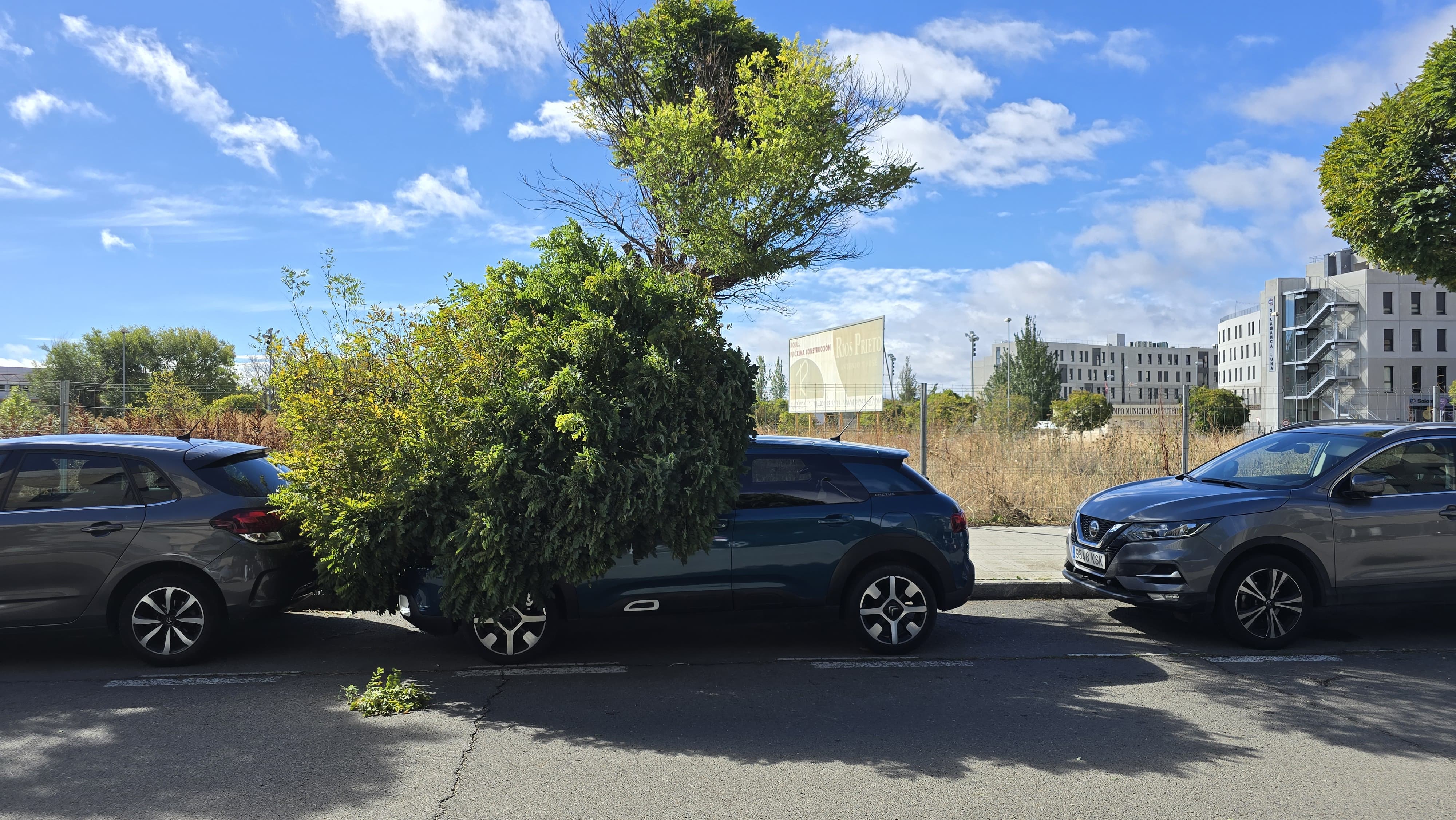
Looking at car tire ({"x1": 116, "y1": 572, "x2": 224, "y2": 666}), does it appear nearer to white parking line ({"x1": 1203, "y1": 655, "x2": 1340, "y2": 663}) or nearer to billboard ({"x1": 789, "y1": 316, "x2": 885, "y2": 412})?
white parking line ({"x1": 1203, "y1": 655, "x2": 1340, "y2": 663})

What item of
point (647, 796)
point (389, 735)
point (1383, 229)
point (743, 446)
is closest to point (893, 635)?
point (743, 446)

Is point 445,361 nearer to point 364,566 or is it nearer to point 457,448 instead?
point 457,448

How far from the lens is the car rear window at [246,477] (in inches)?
251

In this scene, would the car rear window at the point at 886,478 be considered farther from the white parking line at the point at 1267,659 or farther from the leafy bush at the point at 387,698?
the leafy bush at the point at 387,698

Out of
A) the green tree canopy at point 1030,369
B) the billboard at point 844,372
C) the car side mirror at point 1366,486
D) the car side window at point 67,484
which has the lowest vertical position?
the car side window at point 67,484

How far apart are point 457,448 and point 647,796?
2.80 metres

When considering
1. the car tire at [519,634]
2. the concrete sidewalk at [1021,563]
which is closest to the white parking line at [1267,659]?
the concrete sidewalk at [1021,563]

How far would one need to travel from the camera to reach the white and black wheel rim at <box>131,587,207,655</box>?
20.2 ft

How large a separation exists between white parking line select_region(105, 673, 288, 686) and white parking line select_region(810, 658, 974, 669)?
3.54 metres

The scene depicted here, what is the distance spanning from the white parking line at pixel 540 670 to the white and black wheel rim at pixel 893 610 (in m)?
1.71

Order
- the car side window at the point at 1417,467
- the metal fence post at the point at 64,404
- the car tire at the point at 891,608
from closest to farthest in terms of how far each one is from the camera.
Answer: the car tire at the point at 891,608 → the car side window at the point at 1417,467 → the metal fence post at the point at 64,404

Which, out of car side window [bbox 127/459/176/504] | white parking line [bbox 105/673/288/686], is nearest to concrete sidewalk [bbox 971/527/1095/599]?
white parking line [bbox 105/673/288/686]

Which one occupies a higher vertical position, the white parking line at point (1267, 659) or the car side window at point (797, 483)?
the car side window at point (797, 483)

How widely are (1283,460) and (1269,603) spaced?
4.52 ft
